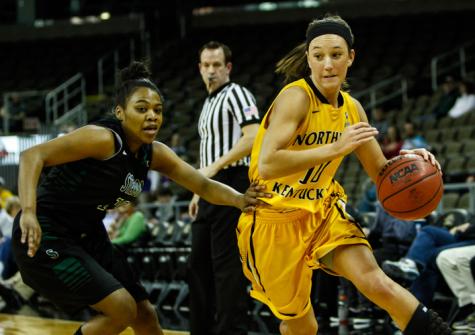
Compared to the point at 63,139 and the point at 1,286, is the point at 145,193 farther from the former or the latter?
the point at 63,139

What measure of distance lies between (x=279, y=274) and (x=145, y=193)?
26.8ft

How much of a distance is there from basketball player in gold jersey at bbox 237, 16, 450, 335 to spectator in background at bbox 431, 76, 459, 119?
29.5ft

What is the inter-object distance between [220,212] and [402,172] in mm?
1631

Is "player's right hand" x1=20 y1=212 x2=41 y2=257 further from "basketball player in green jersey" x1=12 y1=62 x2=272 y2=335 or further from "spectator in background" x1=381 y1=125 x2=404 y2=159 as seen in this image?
"spectator in background" x1=381 y1=125 x2=404 y2=159

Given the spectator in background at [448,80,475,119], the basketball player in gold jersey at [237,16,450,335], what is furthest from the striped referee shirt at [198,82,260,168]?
the spectator in background at [448,80,475,119]

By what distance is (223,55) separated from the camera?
18.2 ft

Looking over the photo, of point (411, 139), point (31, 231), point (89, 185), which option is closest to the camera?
point (31, 231)

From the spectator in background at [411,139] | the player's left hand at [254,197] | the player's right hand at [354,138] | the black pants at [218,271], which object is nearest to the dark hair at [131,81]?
the player's left hand at [254,197]

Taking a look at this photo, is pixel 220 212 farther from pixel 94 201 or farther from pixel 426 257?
pixel 426 257

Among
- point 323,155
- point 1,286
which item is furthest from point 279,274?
point 1,286

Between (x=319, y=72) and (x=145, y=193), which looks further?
(x=145, y=193)

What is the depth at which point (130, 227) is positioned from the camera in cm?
937

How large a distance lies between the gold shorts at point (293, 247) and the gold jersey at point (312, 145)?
0.06m

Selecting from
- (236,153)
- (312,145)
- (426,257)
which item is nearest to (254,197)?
(312,145)
